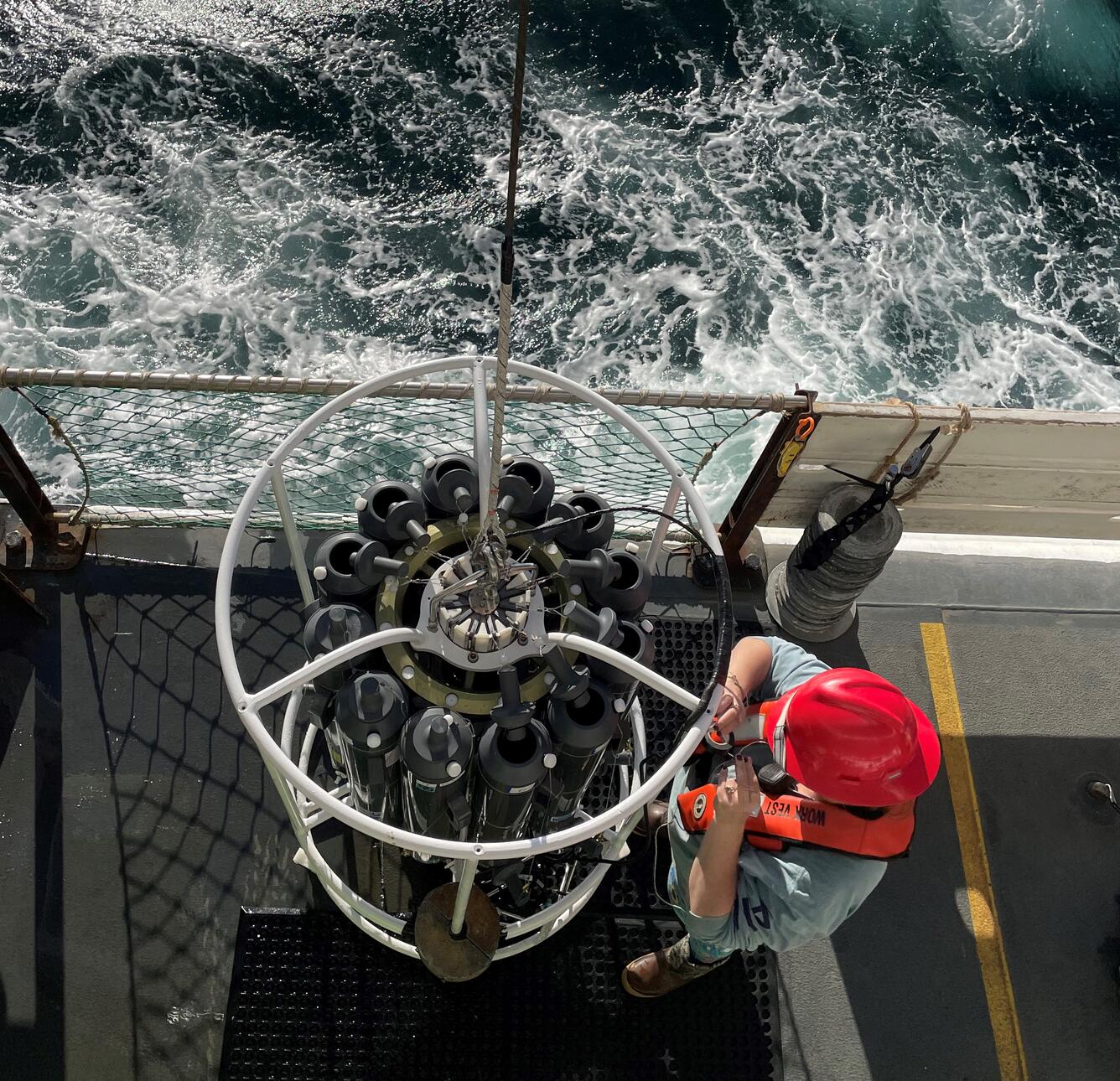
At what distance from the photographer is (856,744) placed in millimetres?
2973

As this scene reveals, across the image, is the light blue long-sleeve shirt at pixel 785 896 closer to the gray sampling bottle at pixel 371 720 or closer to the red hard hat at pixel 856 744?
the red hard hat at pixel 856 744

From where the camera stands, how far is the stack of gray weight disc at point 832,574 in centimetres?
442

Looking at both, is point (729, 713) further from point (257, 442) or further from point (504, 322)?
point (257, 442)

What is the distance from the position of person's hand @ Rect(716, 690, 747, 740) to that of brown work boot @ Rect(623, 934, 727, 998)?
0.89 metres

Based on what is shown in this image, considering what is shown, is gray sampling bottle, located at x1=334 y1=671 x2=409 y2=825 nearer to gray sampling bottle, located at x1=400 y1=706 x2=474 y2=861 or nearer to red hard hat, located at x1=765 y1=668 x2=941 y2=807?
gray sampling bottle, located at x1=400 y1=706 x2=474 y2=861

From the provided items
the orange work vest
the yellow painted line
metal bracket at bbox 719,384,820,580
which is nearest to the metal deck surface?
the yellow painted line

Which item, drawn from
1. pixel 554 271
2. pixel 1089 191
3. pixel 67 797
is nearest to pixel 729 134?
pixel 554 271

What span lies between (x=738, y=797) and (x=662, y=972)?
123 centimetres

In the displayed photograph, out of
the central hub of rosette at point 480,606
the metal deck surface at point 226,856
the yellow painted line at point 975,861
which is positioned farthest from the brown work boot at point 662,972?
the central hub of rosette at point 480,606

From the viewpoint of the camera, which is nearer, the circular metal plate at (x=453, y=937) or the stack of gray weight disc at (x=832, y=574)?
the circular metal plate at (x=453, y=937)

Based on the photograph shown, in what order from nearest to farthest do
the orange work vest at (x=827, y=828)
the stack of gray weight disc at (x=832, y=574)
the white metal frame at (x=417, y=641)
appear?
the white metal frame at (x=417, y=641), the orange work vest at (x=827, y=828), the stack of gray weight disc at (x=832, y=574)

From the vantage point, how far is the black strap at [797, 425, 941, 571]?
167 inches

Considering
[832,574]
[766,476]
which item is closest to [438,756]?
[766,476]

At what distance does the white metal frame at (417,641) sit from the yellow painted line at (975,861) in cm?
182
